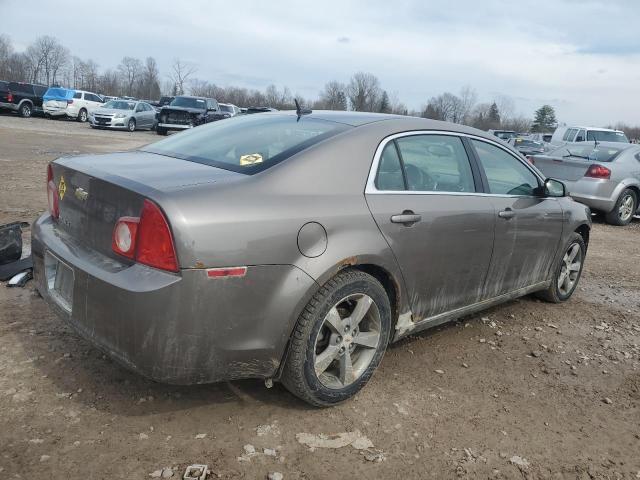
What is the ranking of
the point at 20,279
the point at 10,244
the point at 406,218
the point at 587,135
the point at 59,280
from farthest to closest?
the point at 587,135 → the point at 10,244 → the point at 20,279 → the point at 406,218 → the point at 59,280

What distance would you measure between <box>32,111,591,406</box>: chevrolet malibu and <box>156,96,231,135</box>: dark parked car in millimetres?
22917

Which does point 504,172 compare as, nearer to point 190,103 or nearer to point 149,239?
point 149,239

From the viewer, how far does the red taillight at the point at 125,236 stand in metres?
2.41

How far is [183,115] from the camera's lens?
2581 cm

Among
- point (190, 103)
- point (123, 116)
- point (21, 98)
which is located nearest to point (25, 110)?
point (21, 98)

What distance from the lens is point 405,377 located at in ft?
11.2

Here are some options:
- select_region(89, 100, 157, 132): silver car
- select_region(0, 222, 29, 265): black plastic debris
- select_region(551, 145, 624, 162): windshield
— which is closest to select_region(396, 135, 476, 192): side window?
select_region(0, 222, 29, 265): black plastic debris

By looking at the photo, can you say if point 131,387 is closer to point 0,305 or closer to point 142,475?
point 142,475

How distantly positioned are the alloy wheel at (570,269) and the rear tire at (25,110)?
104 feet

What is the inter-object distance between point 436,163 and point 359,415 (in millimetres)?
1643

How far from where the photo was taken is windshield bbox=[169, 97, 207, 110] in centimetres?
2697

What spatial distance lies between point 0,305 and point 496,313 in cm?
392

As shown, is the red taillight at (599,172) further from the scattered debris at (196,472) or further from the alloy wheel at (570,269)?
the scattered debris at (196,472)

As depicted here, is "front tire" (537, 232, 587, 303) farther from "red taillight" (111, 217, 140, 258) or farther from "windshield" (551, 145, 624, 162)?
"windshield" (551, 145, 624, 162)
